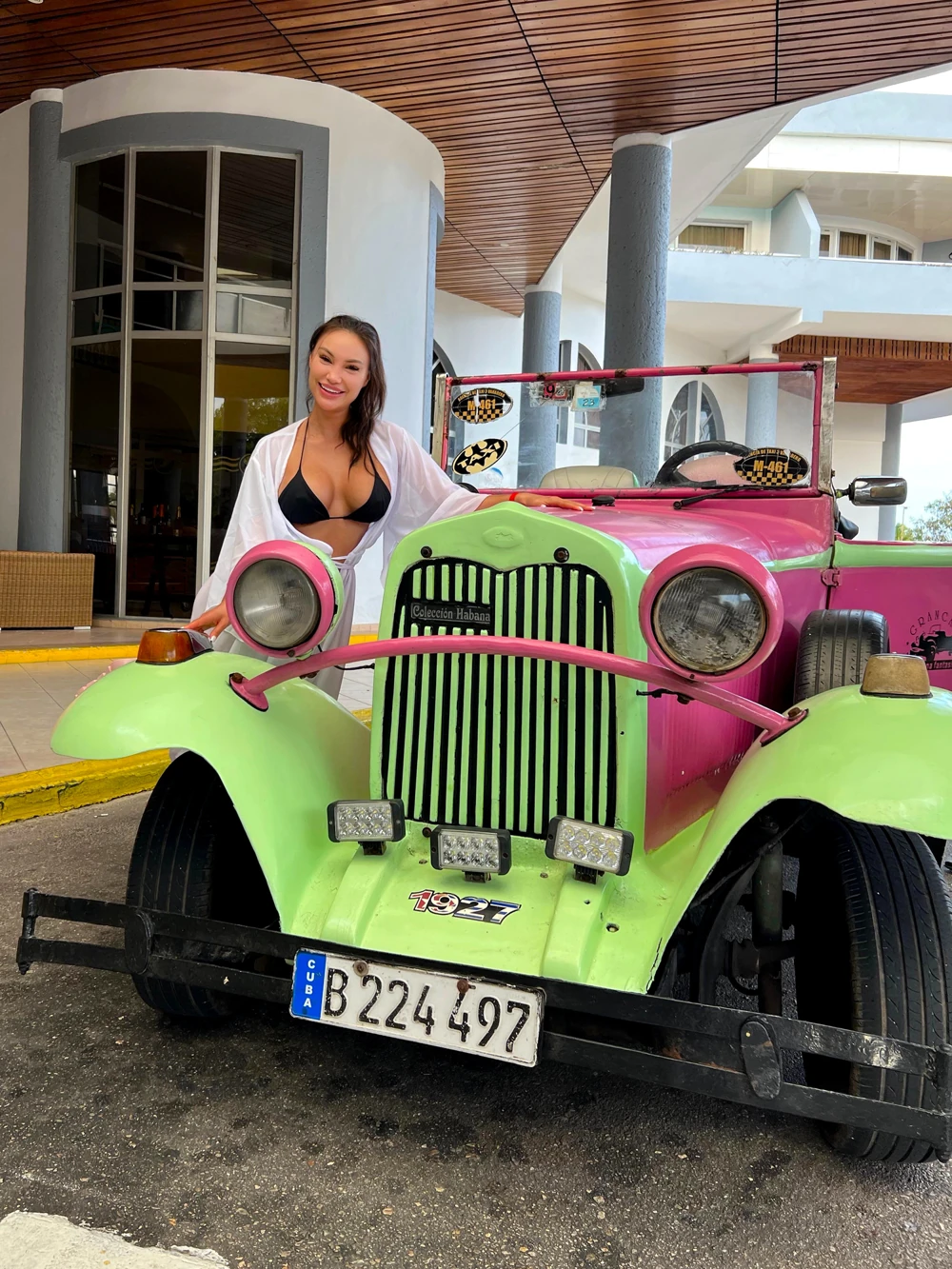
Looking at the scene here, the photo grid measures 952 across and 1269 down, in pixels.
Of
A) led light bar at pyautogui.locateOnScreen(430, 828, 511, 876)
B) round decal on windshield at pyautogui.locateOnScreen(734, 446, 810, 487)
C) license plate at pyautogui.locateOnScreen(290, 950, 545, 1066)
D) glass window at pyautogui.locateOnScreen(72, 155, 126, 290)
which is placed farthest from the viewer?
glass window at pyautogui.locateOnScreen(72, 155, 126, 290)

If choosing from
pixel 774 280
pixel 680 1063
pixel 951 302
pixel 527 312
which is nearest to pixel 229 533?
pixel 680 1063

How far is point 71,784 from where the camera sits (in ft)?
13.0

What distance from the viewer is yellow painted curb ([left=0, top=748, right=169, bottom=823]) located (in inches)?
149

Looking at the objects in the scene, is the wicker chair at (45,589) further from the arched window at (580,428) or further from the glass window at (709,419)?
the glass window at (709,419)

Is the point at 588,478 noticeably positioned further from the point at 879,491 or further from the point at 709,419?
the point at 879,491

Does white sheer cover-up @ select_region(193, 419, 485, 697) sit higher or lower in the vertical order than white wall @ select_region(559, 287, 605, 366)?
lower

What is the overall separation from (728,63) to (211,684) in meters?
7.29

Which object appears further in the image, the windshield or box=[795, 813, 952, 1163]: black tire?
the windshield

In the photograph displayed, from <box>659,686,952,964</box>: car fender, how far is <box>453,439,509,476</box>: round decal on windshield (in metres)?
2.20

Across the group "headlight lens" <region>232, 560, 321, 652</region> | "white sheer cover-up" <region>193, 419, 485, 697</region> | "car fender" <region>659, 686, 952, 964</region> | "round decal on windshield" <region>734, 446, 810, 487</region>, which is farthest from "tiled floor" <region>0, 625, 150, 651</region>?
"car fender" <region>659, 686, 952, 964</region>

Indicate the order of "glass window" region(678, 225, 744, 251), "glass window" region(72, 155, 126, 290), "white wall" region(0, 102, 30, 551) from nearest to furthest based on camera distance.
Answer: "glass window" region(72, 155, 126, 290)
"white wall" region(0, 102, 30, 551)
"glass window" region(678, 225, 744, 251)

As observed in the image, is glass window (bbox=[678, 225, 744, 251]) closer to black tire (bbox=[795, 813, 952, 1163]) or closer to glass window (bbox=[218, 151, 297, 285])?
glass window (bbox=[218, 151, 297, 285])

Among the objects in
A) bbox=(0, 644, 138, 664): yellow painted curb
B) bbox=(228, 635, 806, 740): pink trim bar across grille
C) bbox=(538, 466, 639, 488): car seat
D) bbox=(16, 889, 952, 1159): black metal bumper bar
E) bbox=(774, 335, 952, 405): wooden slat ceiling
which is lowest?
bbox=(16, 889, 952, 1159): black metal bumper bar

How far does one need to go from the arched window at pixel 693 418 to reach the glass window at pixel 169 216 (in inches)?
246
